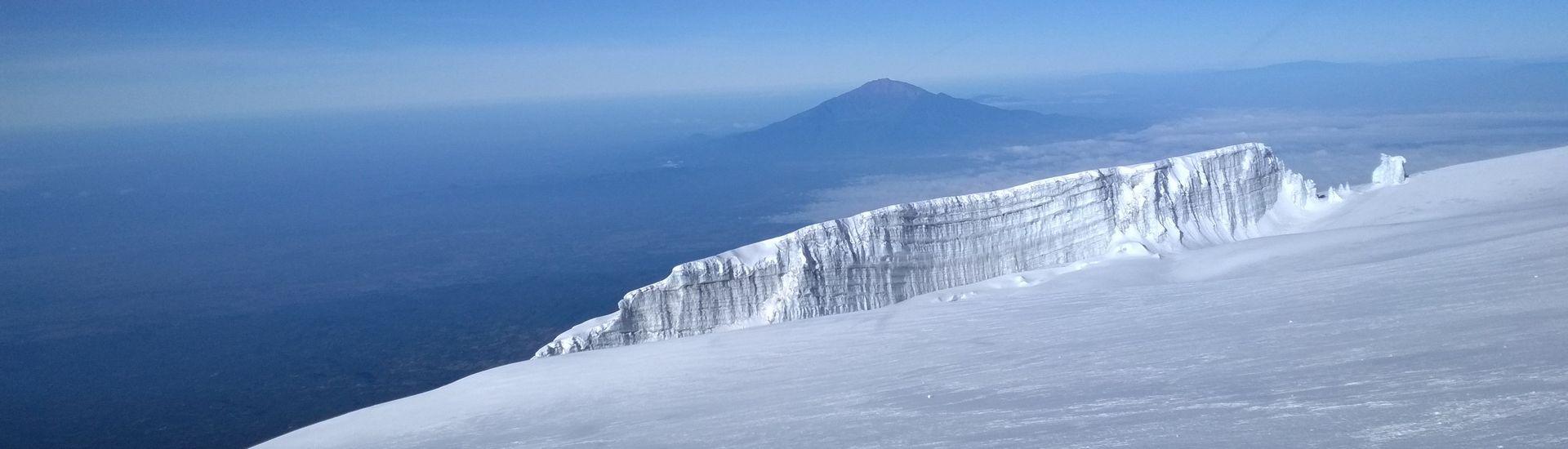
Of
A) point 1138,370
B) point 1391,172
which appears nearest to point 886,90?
point 1391,172

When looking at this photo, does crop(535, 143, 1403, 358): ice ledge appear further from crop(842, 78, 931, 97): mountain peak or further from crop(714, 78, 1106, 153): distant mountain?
crop(842, 78, 931, 97): mountain peak

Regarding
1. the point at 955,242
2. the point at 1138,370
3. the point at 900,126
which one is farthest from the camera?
the point at 900,126

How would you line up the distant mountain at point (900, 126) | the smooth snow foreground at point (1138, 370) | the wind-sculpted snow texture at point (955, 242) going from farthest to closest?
the distant mountain at point (900, 126)
the wind-sculpted snow texture at point (955, 242)
the smooth snow foreground at point (1138, 370)

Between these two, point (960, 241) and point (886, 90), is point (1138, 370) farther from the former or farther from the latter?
point (886, 90)

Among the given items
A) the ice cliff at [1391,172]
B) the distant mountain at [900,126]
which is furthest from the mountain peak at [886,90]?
the ice cliff at [1391,172]

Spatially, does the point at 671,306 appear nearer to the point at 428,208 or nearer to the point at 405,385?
the point at 405,385

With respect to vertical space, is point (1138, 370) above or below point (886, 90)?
below

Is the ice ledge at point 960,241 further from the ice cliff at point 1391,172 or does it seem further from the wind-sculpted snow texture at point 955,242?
the ice cliff at point 1391,172
